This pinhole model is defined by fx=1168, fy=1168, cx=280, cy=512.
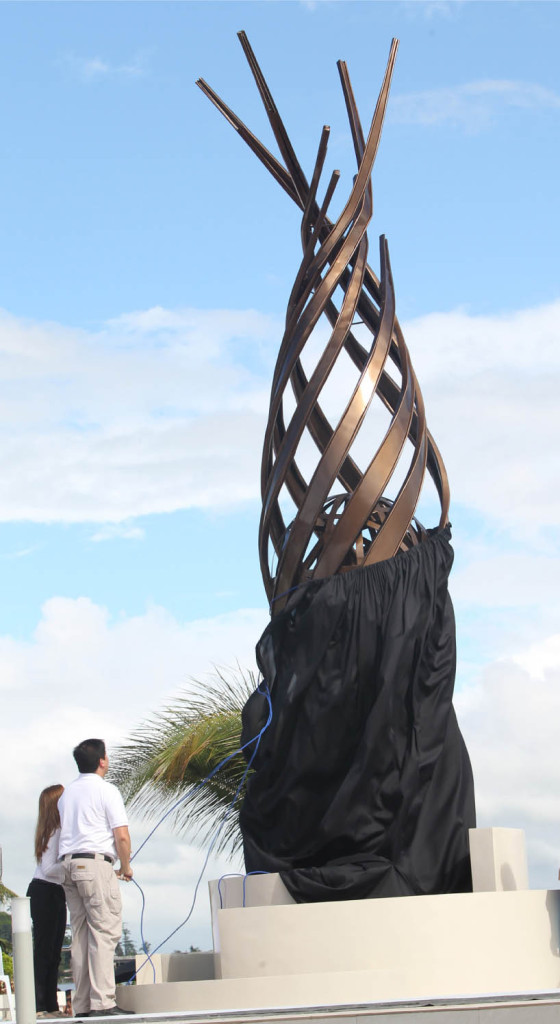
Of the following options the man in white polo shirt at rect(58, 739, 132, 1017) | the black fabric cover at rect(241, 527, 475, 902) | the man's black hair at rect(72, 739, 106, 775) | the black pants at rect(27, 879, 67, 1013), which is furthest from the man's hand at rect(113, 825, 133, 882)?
the black fabric cover at rect(241, 527, 475, 902)

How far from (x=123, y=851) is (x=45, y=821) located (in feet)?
3.03

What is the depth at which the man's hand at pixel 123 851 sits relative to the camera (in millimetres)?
6508

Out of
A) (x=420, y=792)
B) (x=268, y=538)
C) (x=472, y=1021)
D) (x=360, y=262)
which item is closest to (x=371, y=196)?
(x=360, y=262)

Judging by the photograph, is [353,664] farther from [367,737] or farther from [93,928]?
[93,928]

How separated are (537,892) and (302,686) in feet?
6.69

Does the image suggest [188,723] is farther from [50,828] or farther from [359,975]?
[359,975]

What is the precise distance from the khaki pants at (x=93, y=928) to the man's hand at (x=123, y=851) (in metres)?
0.06

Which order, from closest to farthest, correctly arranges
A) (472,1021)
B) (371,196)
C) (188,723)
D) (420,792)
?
(472,1021)
(420,792)
(371,196)
(188,723)

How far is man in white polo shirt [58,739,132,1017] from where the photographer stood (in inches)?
251

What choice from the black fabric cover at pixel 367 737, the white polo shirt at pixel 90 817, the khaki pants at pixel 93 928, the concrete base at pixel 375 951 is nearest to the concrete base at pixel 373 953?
the concrete base at pixel 375 951

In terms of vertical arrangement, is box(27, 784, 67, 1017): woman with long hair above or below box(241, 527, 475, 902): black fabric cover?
below

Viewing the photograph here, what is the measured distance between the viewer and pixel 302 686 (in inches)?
320

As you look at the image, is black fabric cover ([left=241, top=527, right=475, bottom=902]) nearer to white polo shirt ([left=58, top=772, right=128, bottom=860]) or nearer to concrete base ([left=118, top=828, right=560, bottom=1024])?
concrete base ([left=118, top=828, right=560, bottom=1024])

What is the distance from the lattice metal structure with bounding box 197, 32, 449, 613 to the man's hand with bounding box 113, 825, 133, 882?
2.49m
